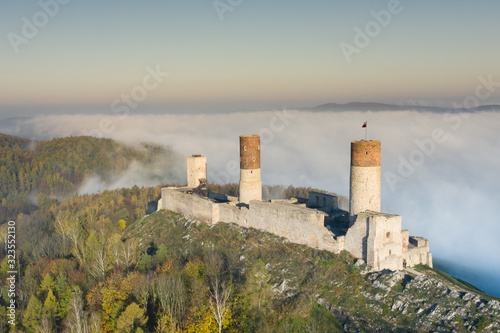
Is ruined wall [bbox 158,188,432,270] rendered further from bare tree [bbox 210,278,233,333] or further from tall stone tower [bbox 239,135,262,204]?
bare tree [bbox 210,278,233,333]

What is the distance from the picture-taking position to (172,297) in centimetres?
2714

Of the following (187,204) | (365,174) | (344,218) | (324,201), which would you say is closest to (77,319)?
(187,204)

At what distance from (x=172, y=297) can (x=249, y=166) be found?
1519 centimetres

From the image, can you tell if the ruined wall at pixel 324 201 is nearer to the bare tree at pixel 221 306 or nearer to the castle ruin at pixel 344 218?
the castle ruin at pixel 344 218

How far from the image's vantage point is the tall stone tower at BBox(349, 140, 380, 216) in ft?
97.1

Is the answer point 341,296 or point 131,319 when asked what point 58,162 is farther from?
point 341,296

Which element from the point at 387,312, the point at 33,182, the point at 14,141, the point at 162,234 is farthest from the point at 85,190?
the point at 387,312

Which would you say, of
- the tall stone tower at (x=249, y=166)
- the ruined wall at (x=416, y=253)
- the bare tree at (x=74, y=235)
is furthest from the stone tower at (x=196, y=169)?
the ruined wall at (x=416, y=253)

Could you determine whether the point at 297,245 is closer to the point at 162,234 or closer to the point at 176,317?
the point at 176,317

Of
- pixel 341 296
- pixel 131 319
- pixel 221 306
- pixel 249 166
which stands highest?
pixel 249 166

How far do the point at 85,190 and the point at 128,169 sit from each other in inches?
760

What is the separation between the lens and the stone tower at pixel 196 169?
4878cm

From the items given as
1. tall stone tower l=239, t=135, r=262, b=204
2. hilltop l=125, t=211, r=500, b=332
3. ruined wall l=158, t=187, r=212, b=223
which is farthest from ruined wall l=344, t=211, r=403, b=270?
ruined wall l=158, t=187, r=212, b=223

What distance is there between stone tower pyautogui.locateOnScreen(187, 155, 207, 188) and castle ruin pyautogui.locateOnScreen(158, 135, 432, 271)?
842 cm
